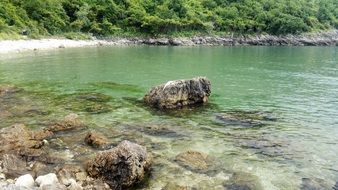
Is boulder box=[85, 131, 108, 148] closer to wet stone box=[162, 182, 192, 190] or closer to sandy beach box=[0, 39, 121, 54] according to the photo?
wet stone box=[162, 182, 192, 190]

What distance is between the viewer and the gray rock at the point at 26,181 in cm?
1393

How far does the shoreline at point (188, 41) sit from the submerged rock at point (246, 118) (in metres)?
56.5

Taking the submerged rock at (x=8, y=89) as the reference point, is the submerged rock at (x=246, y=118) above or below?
below

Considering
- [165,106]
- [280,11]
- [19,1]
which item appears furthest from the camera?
[280,11]

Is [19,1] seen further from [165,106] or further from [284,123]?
[284,123]

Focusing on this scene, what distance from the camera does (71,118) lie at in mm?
23047

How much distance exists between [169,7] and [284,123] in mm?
119913

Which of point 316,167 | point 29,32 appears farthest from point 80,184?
point 29,32

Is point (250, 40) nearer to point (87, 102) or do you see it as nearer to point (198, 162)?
point (87, 102)

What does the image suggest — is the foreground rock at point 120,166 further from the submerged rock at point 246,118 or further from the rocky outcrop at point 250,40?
the rocky outcrop at point 250,40

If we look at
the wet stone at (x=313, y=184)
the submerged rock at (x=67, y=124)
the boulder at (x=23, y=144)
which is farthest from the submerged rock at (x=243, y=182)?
the submerged rock at (x=67, y=124)

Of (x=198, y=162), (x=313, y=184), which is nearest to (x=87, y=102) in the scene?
(x=198, y=162)

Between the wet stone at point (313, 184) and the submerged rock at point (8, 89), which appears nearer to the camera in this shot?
the wet stone at point (313, 184)

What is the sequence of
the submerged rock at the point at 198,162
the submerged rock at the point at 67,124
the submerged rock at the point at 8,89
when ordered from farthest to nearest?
1. the submerged rock at the point at 8,89
2. the submerged rock at the point at 67,124
3. the submerged rock at the point at 198,162
